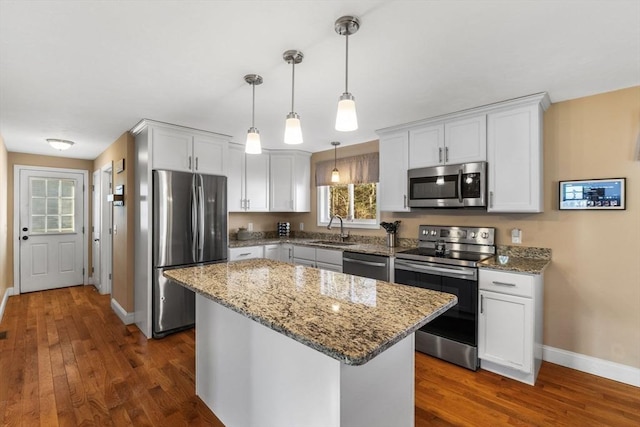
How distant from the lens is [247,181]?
457 centimetres

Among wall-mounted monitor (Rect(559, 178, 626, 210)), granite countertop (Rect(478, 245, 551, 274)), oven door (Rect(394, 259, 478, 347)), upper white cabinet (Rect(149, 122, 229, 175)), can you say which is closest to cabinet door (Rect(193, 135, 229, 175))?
upper white cabinet (Rect(149, 122, 229, 175))

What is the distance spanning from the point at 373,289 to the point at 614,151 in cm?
245

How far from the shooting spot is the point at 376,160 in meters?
4.10

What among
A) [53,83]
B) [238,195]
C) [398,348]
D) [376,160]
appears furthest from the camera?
[238,195]

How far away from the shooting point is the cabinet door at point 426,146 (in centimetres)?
319

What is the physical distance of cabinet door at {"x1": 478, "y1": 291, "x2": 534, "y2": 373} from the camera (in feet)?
8.00

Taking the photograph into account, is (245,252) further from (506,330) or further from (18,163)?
A: (18,163)

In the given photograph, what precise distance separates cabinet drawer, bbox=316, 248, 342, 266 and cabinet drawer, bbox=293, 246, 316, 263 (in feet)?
0.29

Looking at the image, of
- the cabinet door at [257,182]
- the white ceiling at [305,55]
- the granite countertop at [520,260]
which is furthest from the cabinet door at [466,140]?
the cabinet door at [257,182]

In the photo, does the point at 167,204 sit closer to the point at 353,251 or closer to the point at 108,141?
the point at 108,141

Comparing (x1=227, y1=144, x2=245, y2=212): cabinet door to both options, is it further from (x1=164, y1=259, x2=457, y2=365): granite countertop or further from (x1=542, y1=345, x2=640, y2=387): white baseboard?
(x1=542, y1=345, x2=640, y2=387): white baseboard

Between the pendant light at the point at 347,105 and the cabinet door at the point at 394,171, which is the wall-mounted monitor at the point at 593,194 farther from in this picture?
the pendant light at the point at 347,105

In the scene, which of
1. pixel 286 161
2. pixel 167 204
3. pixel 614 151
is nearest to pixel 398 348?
pixel 614 151

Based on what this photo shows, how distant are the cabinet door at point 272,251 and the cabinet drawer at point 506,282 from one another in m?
2.74
